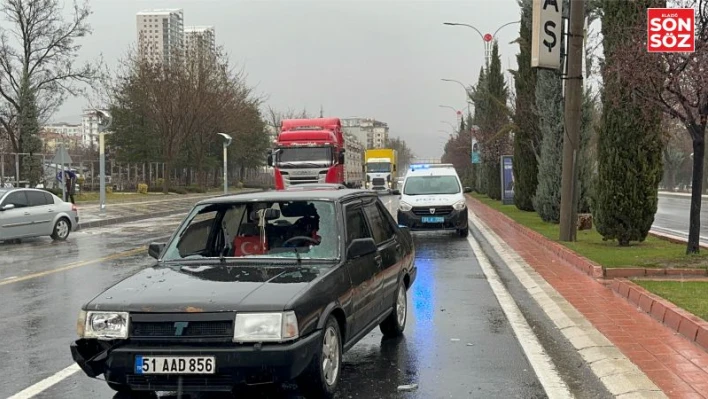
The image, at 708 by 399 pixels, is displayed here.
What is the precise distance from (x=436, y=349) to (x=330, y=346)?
178 centimetres

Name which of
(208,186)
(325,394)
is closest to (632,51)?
(325,394)

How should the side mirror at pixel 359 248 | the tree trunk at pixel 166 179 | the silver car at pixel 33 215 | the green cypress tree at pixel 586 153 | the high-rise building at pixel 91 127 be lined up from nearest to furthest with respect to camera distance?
the side mirror at pixel 359 248 → the silver car at pixel 33 215 → the green cypress tree at pixel 586 153 → the tree trunk at pixel 166 179 → the high-rise building at pixel 91 127

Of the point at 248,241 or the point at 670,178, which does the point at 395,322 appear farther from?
the point at 670,178

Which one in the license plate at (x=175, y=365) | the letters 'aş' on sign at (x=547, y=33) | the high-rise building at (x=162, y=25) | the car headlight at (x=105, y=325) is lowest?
the license plate at (x=175, y=365)

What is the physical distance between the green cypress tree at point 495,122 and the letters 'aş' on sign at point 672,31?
2459 cm

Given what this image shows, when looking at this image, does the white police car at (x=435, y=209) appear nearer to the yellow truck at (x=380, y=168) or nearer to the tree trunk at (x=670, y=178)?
the yellow truck at (x=380, y=168)

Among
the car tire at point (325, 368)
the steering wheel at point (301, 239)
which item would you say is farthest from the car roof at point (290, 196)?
the car tire at point (325, 368)

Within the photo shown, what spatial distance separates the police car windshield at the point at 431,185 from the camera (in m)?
18.0

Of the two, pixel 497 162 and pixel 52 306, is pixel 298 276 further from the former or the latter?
pixel 497 162

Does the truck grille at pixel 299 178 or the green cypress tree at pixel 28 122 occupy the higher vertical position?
the green cypress tree at pixel 28 122

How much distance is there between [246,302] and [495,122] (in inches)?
1350

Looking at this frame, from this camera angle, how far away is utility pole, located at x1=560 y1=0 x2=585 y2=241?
14.3 meters

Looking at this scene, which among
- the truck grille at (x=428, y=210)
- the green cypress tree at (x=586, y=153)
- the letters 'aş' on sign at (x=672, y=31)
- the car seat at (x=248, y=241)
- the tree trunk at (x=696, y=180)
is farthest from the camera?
the green cypress tree at (x=586, y=153)

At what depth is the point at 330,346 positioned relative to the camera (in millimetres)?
4793
